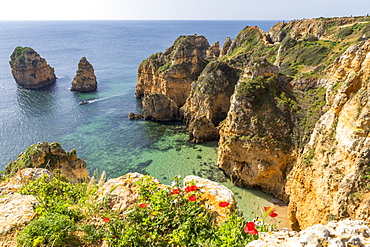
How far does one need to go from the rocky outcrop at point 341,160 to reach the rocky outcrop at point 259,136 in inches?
210

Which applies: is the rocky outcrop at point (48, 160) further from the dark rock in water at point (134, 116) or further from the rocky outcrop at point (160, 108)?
the dark rock in water at point (134, 116)

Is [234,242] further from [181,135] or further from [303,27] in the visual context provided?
[303,27]

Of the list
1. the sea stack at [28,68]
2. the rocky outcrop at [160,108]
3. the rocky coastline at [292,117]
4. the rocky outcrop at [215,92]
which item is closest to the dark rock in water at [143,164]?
the rocky coastline at [292,117]

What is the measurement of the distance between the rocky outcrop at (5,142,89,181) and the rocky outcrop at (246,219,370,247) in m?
16.1

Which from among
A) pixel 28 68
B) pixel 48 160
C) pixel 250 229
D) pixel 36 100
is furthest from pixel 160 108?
pixel 28 68

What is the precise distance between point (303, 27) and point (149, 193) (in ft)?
260

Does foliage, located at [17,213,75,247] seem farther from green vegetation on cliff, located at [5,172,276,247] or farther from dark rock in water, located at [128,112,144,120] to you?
dark rock in water, located at [128,112,144,120]

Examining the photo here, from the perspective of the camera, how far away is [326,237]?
154 inches

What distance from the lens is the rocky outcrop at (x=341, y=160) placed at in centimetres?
1378

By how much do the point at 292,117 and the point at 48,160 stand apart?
81.7 ft

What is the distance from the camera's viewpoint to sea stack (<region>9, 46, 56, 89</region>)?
71.8 metres

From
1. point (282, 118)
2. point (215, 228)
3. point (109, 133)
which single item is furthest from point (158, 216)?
point (109, 133)

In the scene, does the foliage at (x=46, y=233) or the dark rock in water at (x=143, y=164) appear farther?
the dark rock in water at (x=143, y=164)

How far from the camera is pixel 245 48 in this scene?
69.1 m
